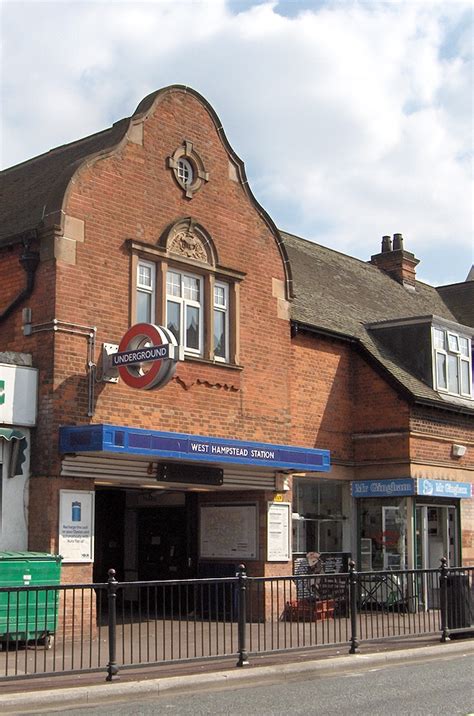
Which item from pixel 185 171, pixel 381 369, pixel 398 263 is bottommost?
pixel 381 369

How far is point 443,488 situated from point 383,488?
151 centimetres

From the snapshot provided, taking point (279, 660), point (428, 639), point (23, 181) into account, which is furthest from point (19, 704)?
point (23, 181)

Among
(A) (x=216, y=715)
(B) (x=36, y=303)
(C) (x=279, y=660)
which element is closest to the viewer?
(A) (x=216, y=715)

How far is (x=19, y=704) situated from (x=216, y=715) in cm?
205

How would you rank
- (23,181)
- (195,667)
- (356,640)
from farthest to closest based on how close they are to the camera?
(23,181) → (356,640) → (195,667)

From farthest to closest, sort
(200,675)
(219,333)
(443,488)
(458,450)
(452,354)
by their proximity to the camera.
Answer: (452,354)
(458,450)
(443,488)
(219,333)
(200,675)

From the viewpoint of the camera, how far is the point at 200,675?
38.2ft

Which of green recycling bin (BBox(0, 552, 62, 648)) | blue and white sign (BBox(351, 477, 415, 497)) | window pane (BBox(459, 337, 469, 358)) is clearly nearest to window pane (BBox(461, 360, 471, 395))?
window pane (BBox(459, 337, 469, 358))

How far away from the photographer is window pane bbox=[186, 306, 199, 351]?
Result: 1845 cm

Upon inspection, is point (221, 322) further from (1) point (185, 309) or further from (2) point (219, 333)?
(1) point (185, 309)

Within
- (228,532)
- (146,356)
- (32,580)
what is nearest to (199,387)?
(146,356)

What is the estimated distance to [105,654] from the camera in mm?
12953

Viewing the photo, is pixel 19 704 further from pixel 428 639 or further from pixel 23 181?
pixel 23 181

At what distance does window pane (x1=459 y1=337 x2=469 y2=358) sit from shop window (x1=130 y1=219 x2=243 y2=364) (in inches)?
304
